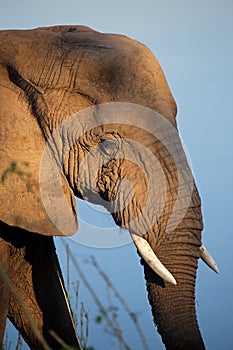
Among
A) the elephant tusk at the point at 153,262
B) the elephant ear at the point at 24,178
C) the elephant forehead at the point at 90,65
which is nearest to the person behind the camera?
the elephant tusk at the point at 153,262

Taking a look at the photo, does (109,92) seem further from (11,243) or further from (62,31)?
(11,243)

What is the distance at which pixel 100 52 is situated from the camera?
4.69m

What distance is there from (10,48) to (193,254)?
1286mm

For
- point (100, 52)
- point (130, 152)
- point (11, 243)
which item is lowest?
point (11, 243)

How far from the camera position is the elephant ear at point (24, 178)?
4633 millimetres

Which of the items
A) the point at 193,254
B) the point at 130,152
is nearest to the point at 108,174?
the point at 130,152

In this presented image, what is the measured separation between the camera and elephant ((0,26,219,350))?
4402 millimetres

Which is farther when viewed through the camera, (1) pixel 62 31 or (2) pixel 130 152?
(1) pixel 62 31

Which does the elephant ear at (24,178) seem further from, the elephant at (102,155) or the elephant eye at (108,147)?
the elephant eye at (108,147)

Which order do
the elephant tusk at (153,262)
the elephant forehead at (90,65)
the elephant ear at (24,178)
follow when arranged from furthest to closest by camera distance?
1. the elephant ear at (24,178)
2. the elephant forehead at (90,65)
3. the elephant tusk at (153,262)

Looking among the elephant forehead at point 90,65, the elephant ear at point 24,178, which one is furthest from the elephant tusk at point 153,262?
the elephant forehead at point 90,65

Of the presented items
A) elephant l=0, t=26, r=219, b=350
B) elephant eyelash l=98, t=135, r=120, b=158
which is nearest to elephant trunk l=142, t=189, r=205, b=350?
elephant l=0, t=26, r=219, b=350

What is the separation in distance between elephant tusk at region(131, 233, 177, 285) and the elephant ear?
42 cm

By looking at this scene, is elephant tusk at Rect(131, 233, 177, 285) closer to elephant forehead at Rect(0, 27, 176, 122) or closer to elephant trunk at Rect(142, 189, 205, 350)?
elephant trunk at Rect(142, 189, 205, 350)
